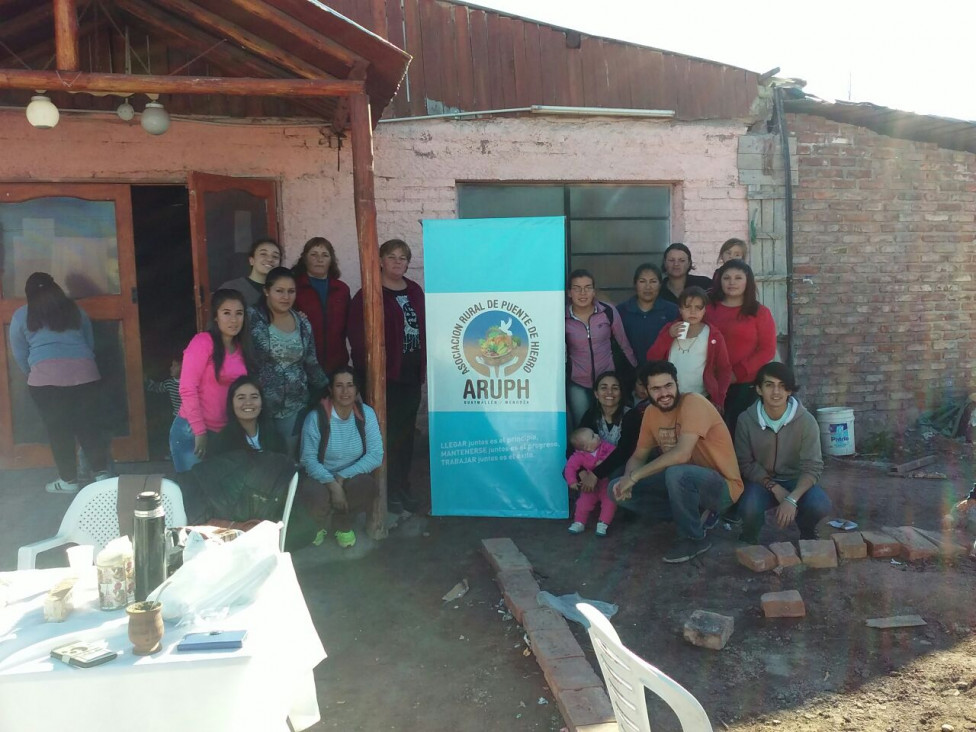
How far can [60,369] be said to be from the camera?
5309mm

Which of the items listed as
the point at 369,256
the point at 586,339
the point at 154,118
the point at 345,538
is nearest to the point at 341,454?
the point at 345,538

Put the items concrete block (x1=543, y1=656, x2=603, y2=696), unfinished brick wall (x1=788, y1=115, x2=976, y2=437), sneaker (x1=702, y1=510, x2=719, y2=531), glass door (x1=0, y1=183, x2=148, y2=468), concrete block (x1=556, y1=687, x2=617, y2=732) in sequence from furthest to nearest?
1. unfinished brick wall (x1=788, y1=115, x2=976, y2=437)
2. glass door (x1=0, y1=183, x2=148, y2=468)
3. sneaker (x1=702, y1=510, x2=719, y2=531)
4. concrete block (x1=543, y1=656, x2=603, y2=696)
5. concrete block (x1=556, y1=687, x2=617, y2=732)

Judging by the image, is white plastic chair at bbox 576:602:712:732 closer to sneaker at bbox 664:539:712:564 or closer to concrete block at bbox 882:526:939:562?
sneaker at bbox 664:539:712:564

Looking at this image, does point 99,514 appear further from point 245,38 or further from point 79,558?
point 245,38

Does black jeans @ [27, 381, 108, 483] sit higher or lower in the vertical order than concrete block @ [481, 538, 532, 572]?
higher

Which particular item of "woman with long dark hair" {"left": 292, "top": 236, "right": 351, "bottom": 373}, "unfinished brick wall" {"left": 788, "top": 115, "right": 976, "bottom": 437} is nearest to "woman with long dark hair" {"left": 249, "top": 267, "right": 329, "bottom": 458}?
"woman with long dark hair" {"left": 292, "top": 236, "right": 351, "bottom": 373}

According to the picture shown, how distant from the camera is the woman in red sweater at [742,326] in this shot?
4.98 metres

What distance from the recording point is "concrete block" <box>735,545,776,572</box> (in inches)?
162

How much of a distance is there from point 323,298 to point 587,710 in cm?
314

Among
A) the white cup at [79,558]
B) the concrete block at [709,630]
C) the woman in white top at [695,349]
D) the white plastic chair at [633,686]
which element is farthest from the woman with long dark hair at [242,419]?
the white plastic chair at [633,686]

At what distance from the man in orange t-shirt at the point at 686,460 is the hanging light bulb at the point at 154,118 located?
377cm

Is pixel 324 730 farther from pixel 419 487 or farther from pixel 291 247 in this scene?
pixel 291 247

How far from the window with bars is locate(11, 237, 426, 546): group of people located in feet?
6.04

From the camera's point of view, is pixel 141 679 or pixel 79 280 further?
pixel 79 280
